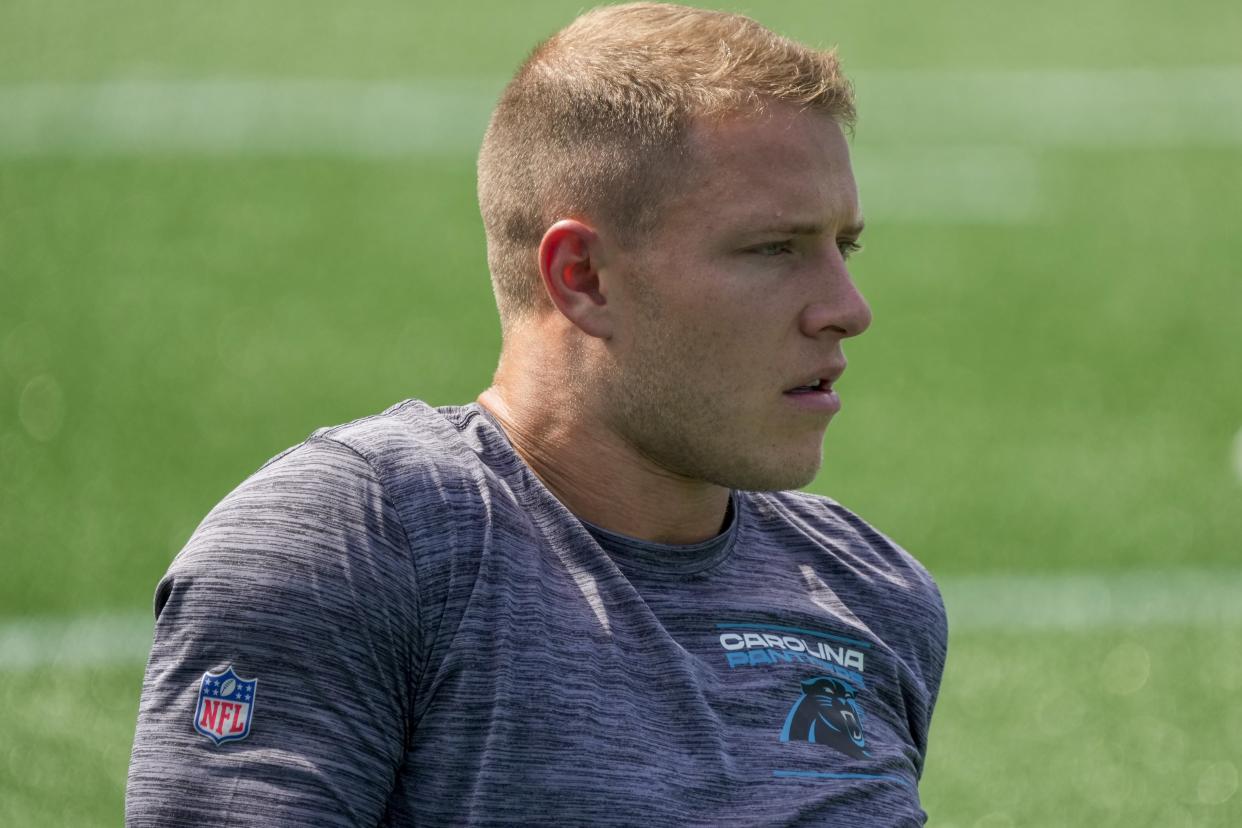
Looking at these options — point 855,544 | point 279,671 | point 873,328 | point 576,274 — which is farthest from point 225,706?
point 873,328

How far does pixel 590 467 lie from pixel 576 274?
26 centimetres

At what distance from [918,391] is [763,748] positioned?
6854mm

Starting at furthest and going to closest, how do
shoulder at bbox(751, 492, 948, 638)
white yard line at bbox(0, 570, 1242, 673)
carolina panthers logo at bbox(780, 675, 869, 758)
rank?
white yard line at bbox(0, 570, 1242, 673), shoulder at bbox(751, 492, 948, 638), carolina panthers logo at bbox(780, 675, 869, 758)

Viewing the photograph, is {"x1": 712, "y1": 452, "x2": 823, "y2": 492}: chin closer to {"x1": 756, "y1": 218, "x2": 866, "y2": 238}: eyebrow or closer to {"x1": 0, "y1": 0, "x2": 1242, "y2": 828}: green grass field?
{"x1": 756, "y1": 218, "x2": 866, "y2": 238}: eyebrow

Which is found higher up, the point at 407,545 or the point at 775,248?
the point at 775,248

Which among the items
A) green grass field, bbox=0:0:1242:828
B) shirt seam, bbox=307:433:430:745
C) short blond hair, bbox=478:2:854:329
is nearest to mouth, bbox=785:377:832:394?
short blond hair, bbox=478:2:854:329

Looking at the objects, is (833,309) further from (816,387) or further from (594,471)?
(594,471)

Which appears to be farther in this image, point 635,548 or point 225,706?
point 635,548

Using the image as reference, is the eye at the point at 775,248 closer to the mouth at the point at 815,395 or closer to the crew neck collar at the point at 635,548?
the mouth at the point at 815,395

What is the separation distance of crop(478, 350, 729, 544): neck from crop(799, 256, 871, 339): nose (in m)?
0.27

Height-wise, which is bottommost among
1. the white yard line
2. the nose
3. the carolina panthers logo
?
the white yard line

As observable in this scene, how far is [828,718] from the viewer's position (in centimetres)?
238

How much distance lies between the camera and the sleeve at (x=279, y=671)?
1.99 metres

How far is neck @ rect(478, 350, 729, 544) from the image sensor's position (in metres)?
2.43
